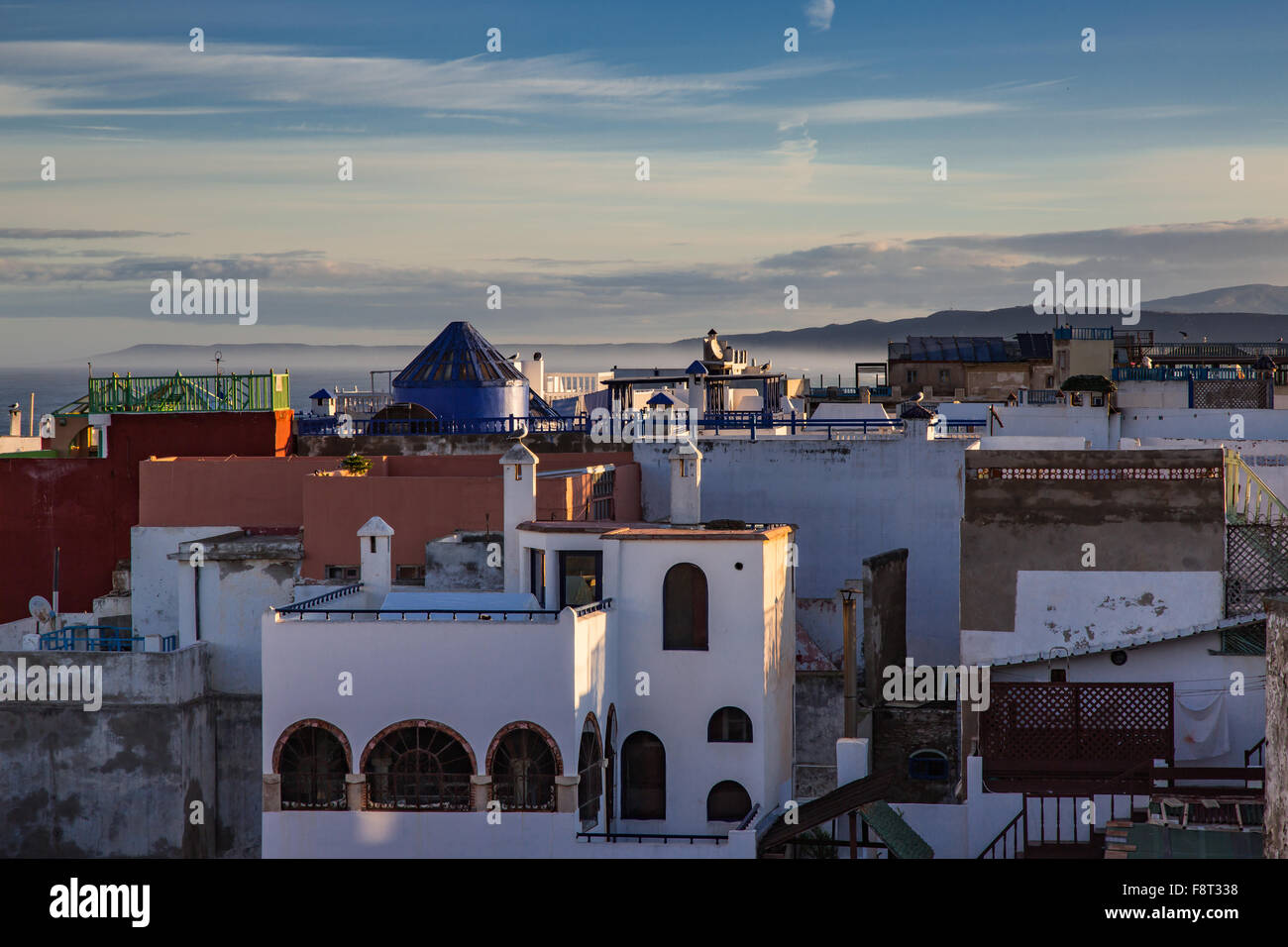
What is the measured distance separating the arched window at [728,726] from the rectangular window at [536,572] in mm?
3119

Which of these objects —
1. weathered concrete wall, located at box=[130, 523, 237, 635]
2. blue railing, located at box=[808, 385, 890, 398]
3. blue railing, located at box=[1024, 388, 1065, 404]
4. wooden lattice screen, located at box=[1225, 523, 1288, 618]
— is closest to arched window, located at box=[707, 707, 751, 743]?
wooden lattice screen, located at box=[1225, 523, 1288, 618]

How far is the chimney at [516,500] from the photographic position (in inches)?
955

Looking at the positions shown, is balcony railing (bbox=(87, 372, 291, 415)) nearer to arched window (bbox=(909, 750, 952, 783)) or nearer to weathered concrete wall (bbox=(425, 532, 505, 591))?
weathered concrete wall (bbox=(425, 532, 505, 591))

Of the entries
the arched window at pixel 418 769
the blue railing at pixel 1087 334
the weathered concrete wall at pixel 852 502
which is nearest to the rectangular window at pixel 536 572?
the arched window at pixel 418 769

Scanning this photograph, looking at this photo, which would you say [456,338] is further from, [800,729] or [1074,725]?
[1074,725]

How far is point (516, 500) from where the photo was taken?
968 inches

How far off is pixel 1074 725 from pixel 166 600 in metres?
16.4

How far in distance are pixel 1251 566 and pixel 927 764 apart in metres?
5.96

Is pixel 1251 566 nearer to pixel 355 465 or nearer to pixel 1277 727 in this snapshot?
pixel 1277 727

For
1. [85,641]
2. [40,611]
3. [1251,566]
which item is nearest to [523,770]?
[85,641]

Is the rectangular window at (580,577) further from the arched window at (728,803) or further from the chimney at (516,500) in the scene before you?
the arched window at (728,803)

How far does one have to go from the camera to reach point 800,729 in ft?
83.5

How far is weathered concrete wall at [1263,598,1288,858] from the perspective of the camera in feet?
44.2
